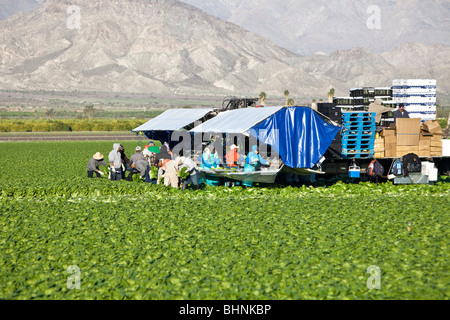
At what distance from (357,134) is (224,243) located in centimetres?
1100

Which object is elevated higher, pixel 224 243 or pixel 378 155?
pixel 378 155

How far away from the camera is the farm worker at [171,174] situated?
2109cm

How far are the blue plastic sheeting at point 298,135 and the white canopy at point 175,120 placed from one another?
6865 mm

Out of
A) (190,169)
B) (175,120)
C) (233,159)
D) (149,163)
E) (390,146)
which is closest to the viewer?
(190,169)

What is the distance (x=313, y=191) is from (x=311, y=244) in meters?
8.06

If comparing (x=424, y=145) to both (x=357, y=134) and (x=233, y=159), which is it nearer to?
(x=357, y=134)

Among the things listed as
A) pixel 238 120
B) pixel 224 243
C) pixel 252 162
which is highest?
pixel 238 120

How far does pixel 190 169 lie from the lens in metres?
20.8

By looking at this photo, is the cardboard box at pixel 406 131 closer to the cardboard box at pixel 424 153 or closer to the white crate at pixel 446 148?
the cardboard box at pixel 424 153

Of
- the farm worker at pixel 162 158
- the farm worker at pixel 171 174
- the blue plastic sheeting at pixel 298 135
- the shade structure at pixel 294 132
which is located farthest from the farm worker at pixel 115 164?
the blue plastic sheeting at pixel 298 135

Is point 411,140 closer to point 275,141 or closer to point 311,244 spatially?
point 275,141

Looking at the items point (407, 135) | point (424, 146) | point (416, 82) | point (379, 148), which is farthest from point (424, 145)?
point (416, 82)

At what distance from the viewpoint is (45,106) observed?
19200cm

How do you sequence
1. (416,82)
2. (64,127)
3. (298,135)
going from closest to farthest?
1. (298,135)
2. (416,82)
3. (64,127)
